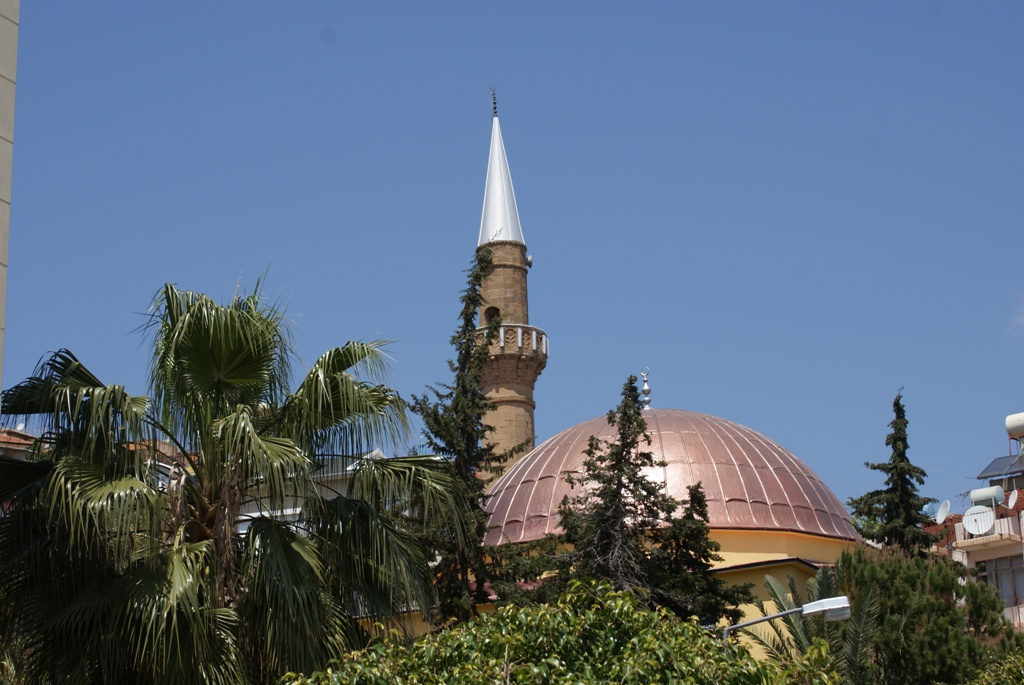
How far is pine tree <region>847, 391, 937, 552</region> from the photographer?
29641 mm

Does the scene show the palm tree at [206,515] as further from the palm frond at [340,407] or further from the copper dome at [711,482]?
the copper dome at [711,482]

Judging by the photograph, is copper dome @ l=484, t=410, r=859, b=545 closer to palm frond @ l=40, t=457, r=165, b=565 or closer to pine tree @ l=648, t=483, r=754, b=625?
pine tree @ l=648, t=483, r=754, b=625

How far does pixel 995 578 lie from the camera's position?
3794cm

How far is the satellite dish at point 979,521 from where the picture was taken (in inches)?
1437

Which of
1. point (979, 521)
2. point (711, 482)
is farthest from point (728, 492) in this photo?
point (979, 521)

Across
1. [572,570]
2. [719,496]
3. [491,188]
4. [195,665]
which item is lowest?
[195,665]

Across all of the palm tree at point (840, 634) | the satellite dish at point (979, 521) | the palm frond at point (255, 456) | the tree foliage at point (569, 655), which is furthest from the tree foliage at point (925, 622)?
the satellite dish at point (979, 521)

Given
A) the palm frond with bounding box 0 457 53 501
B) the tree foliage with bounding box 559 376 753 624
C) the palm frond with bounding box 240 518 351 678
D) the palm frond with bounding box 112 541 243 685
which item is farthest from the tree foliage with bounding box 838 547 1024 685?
the palm frond with bounding box 0 457 53 501

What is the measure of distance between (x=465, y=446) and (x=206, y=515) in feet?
41.5

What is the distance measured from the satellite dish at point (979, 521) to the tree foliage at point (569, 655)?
88.8 ft

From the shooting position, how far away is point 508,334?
3603 cm

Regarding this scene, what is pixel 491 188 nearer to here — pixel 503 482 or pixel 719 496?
pixel 503 482

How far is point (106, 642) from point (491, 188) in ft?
97.9

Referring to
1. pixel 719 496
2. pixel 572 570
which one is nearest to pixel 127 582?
pixel 572 570
